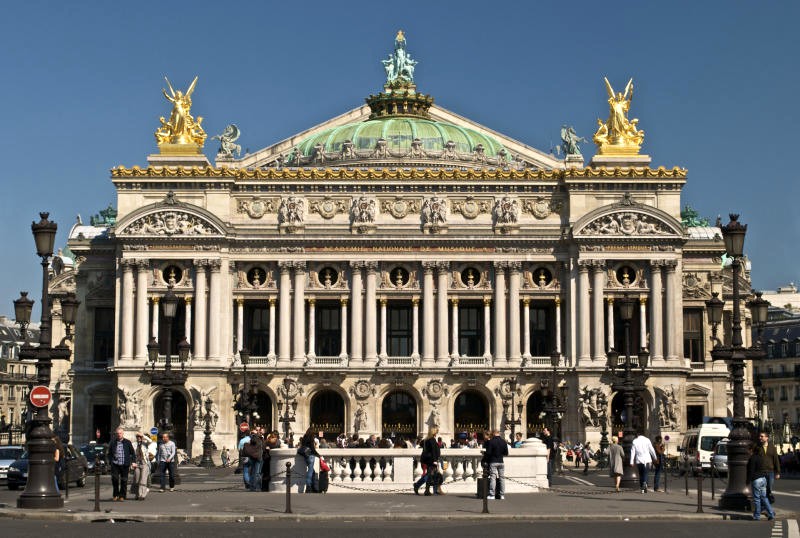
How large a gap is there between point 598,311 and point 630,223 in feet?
20.2

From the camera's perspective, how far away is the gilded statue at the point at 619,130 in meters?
99.6

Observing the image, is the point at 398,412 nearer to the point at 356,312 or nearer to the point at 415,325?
the point at 415,325

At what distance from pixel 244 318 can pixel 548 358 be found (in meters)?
20.4

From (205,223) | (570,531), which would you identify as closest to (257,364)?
(205,223)

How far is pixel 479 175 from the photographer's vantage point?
96938 millimetres

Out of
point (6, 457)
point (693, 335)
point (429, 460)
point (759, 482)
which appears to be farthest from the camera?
point (693, 335)

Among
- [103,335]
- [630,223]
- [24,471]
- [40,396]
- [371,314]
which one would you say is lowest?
[24,471]

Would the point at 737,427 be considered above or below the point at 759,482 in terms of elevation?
above

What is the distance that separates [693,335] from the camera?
334ft

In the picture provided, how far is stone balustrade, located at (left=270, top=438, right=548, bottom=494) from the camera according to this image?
52844 millimetres

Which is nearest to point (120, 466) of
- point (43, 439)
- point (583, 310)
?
point (43, 439)

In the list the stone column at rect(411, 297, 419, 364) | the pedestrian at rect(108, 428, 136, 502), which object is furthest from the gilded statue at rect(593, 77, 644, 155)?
the pedestrian at rect(108, 428, 136, 502)

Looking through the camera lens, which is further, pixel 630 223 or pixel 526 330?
pixel 526 330

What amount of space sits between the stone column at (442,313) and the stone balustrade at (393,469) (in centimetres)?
4107
